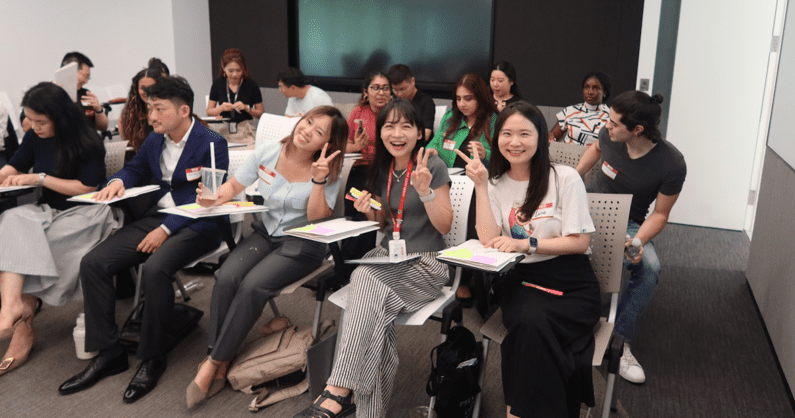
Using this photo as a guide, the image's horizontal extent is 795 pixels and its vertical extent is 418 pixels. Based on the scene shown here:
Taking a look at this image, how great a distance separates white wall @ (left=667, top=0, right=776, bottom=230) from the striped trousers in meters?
3.86

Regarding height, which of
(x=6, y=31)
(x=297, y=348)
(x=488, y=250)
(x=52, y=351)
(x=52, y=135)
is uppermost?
(x=6, y=31)

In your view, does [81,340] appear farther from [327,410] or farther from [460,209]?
[460,209]

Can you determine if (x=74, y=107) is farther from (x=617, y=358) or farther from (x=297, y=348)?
(x=617, y=358)

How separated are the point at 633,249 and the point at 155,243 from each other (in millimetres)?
2229

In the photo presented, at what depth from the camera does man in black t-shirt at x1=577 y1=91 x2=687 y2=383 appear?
8.76ft

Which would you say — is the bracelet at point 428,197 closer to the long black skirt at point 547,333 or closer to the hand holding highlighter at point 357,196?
the hand holding highlighter at point 357,196

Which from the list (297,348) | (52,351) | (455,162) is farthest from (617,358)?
(52,351)

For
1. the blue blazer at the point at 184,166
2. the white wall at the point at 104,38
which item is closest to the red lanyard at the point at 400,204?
the blue blazer at the point at 184,166

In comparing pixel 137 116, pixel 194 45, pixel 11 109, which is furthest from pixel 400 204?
pixel 194 45

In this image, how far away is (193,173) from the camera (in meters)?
2.97

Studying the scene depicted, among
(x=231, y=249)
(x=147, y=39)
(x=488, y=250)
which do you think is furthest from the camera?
(x=147, y=39)

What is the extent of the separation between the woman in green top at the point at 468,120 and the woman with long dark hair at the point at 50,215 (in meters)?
2.01

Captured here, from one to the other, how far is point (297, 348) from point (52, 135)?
1742 millimetres

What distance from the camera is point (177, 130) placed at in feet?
10.0
